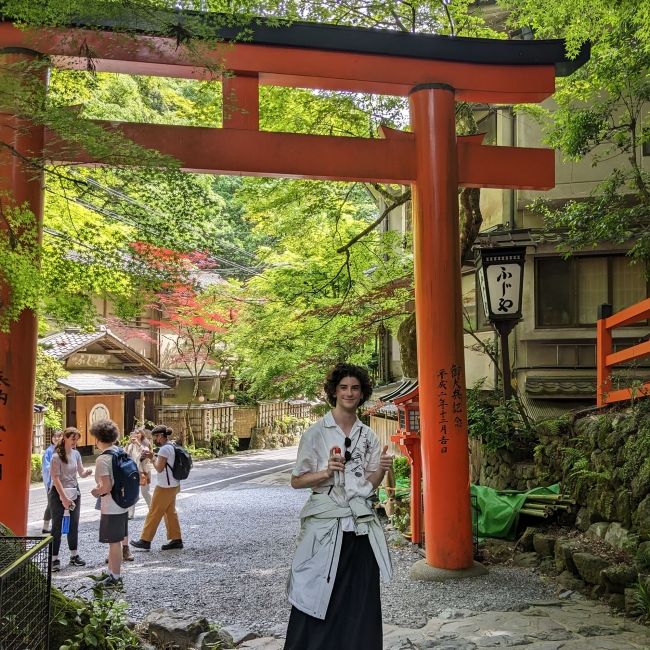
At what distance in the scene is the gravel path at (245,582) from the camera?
6609 mm

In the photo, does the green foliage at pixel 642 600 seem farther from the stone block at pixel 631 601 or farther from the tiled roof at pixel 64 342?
the tiled roof at pixel 64 342

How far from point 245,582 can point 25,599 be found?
14.1 feet

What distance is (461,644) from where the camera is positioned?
5.32 meters

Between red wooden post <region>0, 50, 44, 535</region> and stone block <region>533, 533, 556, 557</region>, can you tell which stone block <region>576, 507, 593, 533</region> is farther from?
red wooden post <region>0, 50, 44, 535</region>

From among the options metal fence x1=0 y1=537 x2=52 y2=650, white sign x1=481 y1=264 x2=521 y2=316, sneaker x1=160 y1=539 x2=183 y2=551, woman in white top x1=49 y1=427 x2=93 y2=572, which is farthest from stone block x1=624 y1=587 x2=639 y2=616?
woman in white top x1=49 y1=427 x2=93 y2=572

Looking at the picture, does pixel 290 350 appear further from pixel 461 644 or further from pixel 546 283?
pixel 461 644

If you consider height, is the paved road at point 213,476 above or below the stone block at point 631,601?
below

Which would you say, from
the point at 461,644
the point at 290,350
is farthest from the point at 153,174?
the point at 290,350

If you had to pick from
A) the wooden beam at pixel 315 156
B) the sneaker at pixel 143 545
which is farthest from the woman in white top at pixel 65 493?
the wooden beam at pixel 315 156

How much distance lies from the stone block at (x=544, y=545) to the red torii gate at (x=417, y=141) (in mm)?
969

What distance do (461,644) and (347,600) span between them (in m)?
1.76

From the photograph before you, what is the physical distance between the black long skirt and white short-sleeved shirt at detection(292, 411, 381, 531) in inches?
7.6

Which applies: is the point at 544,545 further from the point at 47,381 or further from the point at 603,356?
the point at 47,381

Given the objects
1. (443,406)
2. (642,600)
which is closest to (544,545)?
(443,406)
